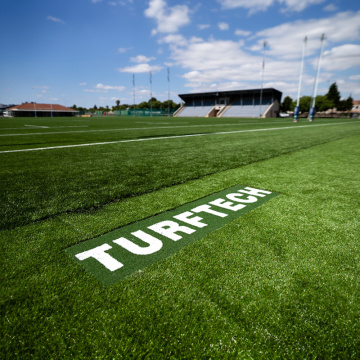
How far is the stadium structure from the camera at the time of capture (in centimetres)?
5197

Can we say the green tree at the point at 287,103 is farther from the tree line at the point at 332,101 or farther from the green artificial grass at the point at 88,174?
the green artificial grass at the point at 88,174

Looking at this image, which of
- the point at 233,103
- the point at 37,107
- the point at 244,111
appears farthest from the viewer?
the point at 37,107

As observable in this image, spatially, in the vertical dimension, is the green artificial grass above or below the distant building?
below

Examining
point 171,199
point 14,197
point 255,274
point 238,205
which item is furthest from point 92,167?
point 255,274

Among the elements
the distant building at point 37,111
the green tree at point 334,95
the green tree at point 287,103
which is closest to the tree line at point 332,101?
the green tree at point 334,95

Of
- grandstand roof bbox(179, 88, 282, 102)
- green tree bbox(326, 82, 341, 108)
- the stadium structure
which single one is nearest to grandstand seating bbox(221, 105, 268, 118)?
the stadium structure

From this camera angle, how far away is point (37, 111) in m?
74.4

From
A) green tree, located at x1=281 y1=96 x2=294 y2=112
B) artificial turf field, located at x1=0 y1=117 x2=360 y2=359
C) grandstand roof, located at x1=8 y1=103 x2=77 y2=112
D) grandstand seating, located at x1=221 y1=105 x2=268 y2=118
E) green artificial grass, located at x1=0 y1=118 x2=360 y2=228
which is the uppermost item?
green tree, located at x1=281 y1=96 x2=294 y2=112

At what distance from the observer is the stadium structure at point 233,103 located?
5197cm

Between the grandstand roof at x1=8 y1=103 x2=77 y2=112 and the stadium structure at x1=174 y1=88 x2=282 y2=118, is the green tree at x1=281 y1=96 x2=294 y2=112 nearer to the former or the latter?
the stadium structure at x1=174 y1=88 x2=282 y2=118

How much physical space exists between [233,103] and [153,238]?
61.8m

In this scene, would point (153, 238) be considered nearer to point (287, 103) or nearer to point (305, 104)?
point (305, 104)

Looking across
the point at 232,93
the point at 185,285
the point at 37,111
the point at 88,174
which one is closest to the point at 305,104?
the point at 232,93

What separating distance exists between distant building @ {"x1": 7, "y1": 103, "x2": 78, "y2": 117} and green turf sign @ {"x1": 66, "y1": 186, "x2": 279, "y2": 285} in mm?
78840
